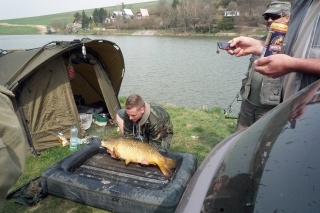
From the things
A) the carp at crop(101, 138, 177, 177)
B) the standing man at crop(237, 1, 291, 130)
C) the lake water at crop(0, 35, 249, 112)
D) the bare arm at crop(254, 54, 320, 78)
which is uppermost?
the bare arm at crop(254, 54, 320, 78)

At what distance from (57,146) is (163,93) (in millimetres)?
8146

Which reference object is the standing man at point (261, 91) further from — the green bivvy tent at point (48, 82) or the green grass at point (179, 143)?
the green bivvy tent at point (48, 82)

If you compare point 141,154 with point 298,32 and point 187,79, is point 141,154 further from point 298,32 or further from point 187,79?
point 187,79

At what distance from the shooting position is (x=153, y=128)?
4609 mm

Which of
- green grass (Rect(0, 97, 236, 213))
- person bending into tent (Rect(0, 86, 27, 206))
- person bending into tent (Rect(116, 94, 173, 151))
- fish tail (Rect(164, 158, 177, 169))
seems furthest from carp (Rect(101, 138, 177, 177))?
person bending into tent (Rect(0, 86, 27, 206))

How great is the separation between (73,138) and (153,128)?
211 centimetres

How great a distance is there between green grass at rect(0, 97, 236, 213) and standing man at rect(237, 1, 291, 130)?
1313mm

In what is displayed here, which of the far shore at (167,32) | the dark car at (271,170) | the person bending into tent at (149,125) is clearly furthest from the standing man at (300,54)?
the far shore at (167,32)

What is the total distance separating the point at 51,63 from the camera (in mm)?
5883

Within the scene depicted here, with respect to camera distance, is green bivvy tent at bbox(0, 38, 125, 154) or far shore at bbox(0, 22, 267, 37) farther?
far shore at bbox(0, 22, 267, 37)

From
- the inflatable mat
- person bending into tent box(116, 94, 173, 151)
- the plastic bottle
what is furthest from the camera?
the plastic bottle

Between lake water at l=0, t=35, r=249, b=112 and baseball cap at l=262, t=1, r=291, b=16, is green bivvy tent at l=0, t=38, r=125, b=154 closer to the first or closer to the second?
baseball cap at l=262, t=1, r=291, b=16

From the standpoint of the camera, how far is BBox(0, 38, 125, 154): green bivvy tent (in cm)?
539

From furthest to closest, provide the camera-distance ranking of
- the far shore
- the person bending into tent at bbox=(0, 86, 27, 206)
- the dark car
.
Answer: the far shore, the person bending into tent at bbox=(0, 86, 27, 206), the dark car
